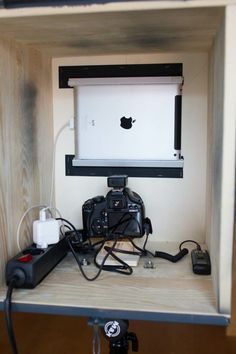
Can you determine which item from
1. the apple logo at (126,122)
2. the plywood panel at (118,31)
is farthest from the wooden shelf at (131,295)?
the plywood panel at (118,31)

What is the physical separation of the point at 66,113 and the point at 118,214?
0.39 m

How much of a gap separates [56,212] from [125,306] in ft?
1.82

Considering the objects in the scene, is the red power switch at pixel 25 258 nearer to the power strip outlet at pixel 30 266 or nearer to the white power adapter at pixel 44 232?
the power strip outlet at pixel 30 266

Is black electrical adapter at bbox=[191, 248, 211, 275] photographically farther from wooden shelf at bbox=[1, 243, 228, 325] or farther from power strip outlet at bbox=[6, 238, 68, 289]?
power strip outlet at bbox=[6, 238, 68, 289]

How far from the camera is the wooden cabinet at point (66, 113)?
0.72 meters

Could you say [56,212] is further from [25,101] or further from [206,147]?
[206,147]

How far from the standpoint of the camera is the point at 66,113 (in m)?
1.23

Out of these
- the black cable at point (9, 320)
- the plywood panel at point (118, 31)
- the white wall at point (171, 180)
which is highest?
the plywood panel at point (118, 31)

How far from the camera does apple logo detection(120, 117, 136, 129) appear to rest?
3.91ft

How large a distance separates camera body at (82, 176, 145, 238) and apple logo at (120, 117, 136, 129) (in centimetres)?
20

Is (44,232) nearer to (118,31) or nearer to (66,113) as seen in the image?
(66,113)

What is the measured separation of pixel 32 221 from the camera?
3.55 feet

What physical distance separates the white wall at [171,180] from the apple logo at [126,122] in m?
0.05

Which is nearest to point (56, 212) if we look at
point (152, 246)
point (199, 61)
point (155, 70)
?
point (152, 246)
